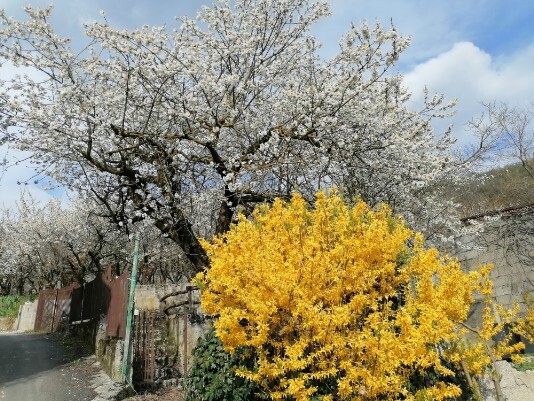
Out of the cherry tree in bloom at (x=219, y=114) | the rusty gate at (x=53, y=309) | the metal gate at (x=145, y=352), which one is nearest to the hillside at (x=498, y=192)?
the cherry tree in bloom at (x=219, y=114)

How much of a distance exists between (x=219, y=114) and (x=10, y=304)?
90.8 ft

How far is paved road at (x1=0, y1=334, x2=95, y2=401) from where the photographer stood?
25.6 feet

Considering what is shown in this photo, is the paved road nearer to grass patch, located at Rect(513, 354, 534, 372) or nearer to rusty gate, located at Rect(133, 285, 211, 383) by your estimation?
rusty gate, located at Rect(133, 285, 211, 383)

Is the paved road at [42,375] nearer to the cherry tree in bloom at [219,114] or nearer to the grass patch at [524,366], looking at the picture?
the cherry tree in bloom at [219,114]

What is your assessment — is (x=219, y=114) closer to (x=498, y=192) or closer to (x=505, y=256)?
(x=505, y=256)

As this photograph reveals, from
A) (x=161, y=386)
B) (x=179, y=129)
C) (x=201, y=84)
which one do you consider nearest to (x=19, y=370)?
(x=161, y=386)

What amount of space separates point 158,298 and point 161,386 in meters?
5.48

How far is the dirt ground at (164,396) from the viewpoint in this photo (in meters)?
7.53

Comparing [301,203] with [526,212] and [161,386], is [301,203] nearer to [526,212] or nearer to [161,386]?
[161,386]

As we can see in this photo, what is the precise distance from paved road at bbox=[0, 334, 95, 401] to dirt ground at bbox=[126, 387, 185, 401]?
876 millimetres

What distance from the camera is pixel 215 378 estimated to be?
18.4 ft

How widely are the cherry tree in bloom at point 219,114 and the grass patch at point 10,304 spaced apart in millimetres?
23467

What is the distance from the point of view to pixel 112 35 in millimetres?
8359

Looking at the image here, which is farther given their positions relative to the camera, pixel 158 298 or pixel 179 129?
pixel 158 298
